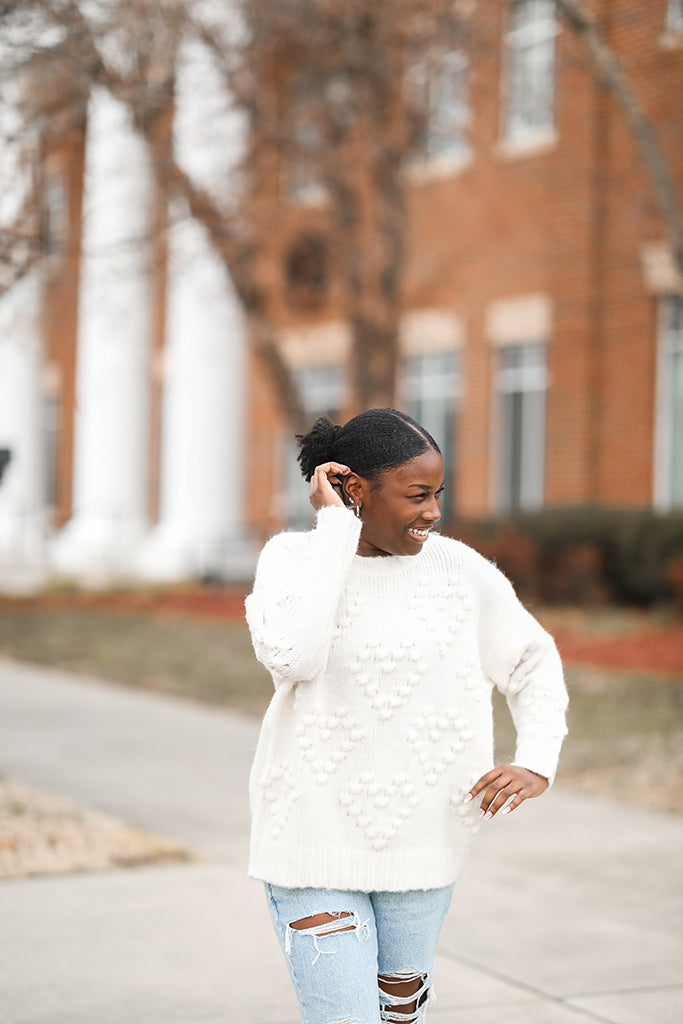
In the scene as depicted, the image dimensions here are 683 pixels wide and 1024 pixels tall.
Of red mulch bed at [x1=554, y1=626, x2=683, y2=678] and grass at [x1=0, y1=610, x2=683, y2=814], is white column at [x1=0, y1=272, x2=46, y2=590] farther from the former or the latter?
red mulch bed at [x1=554, y1=626, x2=683, y2=678]

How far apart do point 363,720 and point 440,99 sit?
42.1ft

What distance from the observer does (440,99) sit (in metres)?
14.8

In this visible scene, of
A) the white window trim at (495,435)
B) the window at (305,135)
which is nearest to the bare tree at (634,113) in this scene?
the window at (305,135)

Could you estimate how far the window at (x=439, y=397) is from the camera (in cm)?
1773

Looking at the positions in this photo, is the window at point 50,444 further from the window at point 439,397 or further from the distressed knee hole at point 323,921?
the distressed knee hole at point 323,921

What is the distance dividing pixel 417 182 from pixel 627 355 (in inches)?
159

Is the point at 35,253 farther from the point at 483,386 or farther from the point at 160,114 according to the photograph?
the point at 483,386

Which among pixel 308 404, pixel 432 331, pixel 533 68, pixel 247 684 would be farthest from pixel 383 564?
pixel 308 404

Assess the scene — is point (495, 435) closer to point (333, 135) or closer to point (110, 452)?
point (333, 135)

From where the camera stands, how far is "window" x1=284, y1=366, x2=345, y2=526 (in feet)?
63.7

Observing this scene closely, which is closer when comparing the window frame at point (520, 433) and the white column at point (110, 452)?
the window frame at point (520, 433)

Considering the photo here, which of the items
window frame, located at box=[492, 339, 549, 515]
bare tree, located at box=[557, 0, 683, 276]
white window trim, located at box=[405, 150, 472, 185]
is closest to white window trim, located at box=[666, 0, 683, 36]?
white window trim, located at box=[405, 150, 472, 185]

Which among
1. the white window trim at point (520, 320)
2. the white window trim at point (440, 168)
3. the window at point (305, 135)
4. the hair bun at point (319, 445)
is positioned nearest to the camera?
the hair bun at point (319, 445)

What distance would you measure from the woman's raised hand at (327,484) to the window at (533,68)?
45.6ft
